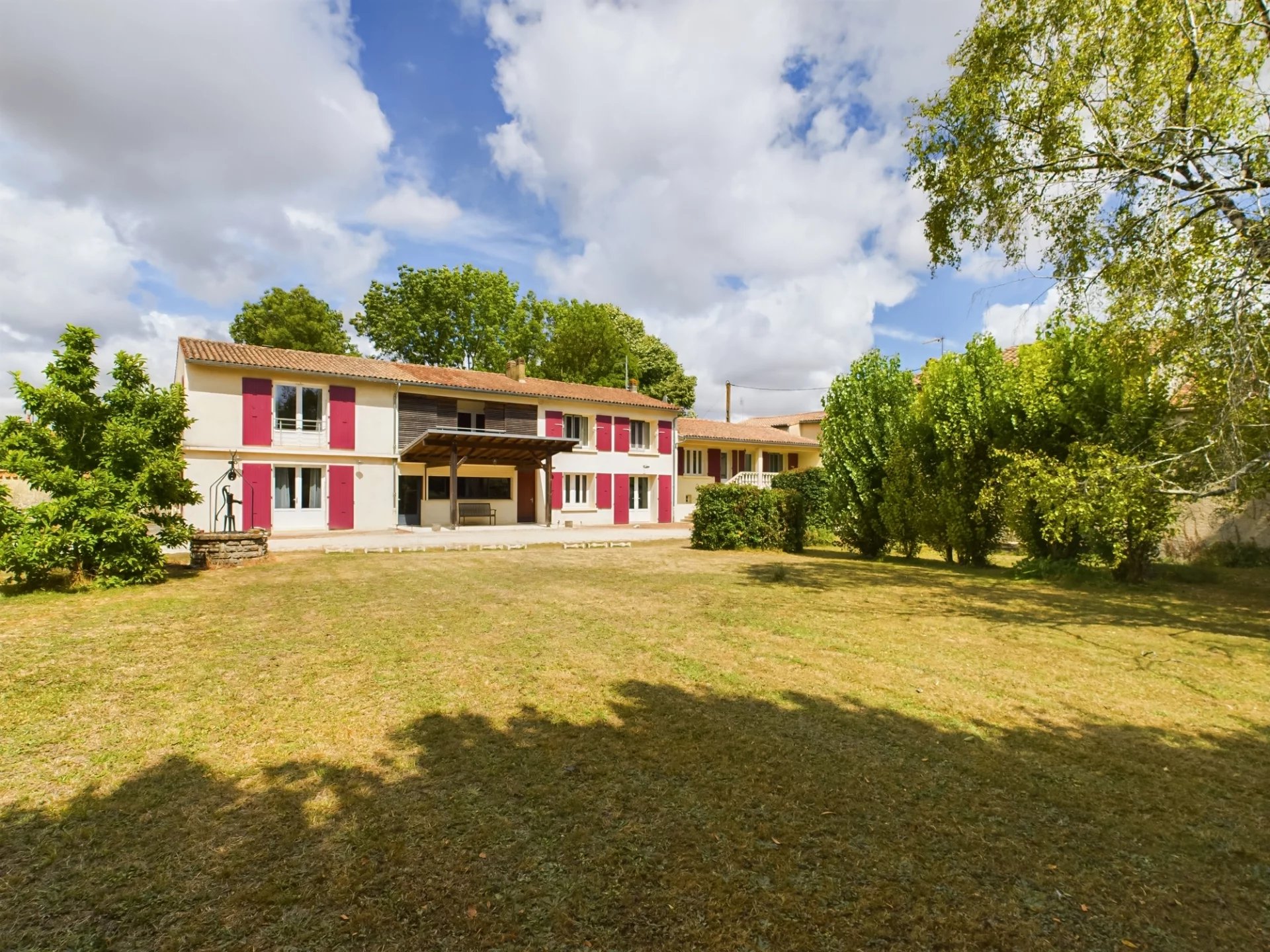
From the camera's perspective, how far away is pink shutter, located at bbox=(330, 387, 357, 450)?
22438 mm

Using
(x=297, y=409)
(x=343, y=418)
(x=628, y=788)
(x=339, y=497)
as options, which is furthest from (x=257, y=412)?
(x=628, y=788)

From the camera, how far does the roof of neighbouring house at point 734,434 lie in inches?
1320

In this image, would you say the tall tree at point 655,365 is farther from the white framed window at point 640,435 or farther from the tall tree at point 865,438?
the tall tree at point 865,438

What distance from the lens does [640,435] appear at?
30.6 metres

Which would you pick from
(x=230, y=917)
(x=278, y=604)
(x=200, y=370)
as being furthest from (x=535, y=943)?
(x=200, y=370)

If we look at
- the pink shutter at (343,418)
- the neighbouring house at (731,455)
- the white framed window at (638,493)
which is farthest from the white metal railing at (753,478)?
the pink shutter at (343,418)

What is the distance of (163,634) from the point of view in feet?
20.9

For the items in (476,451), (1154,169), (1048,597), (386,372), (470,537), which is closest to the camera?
(1154,169)

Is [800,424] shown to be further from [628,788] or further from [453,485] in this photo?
[628,788]

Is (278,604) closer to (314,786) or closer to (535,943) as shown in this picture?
(314,786)

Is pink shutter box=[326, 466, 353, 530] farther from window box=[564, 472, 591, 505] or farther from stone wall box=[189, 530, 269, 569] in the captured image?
stone wall box=[189, 530, 269, 569]

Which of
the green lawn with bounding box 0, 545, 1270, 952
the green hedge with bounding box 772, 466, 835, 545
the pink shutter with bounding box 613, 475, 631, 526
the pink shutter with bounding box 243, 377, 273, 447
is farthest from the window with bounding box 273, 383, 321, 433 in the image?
the green hedge with bounding box 772, 466, 835, 545

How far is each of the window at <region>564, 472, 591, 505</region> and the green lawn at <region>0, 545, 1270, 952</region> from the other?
2139cm

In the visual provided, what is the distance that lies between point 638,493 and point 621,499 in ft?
4.84
